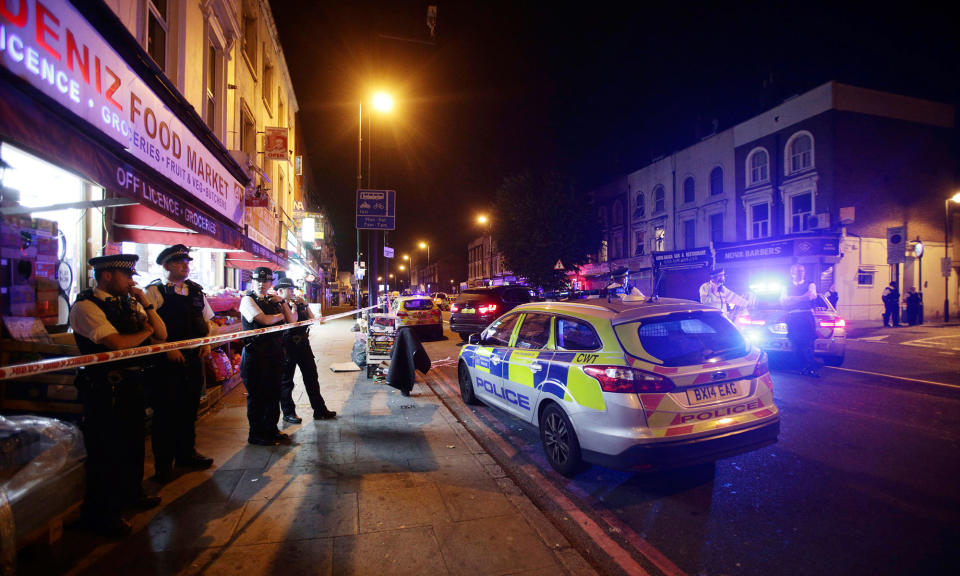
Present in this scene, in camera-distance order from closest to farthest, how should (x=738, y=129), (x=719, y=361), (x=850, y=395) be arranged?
(x=719, y=361) < (x=850, y=395) < (x=738, y=129)

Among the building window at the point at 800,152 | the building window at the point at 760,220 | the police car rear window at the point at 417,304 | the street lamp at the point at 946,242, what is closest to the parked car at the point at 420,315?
the police car rear window at the point at 417,304

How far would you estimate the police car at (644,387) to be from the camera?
3.43 metres

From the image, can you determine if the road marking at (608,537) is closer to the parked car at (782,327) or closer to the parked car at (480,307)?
the parked car at (782,327)

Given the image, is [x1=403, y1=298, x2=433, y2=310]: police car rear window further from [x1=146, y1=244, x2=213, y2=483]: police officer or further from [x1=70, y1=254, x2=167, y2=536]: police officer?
[x1=70, y1=254, x2=167, y2=536]: police officer

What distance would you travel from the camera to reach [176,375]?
390 cm

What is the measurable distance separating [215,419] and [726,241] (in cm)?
2609

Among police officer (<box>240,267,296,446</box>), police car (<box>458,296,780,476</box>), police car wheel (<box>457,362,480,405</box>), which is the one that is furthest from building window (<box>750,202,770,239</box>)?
police officer (<box>240,267,296,446</box>)

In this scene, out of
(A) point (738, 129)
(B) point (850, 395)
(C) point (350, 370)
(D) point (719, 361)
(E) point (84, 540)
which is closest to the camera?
(E) point (84, 540)

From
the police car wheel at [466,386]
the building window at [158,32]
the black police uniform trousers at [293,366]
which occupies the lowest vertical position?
the police car wheel at [466,386]

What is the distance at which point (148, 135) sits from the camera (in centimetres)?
594

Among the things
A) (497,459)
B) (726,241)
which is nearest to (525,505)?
(497,459)

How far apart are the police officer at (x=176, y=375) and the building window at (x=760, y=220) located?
25510 mm

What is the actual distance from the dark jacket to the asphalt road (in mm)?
1538

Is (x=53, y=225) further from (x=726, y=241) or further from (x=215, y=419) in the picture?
(x=726, y=241)
